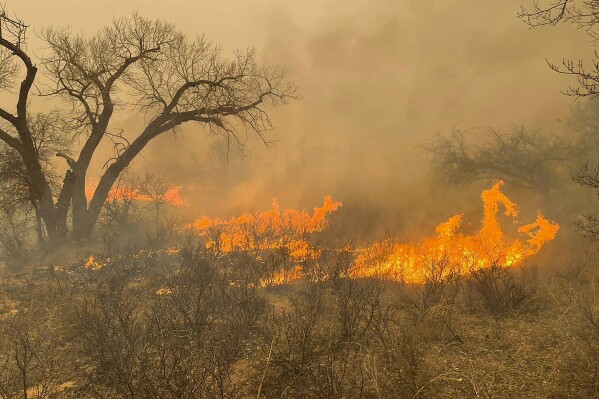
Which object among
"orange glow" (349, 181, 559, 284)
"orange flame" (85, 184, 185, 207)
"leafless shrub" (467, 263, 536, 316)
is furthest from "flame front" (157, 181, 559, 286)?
"orange flame" (85, 184, 185, 207)

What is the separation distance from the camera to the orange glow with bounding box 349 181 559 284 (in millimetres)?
9430

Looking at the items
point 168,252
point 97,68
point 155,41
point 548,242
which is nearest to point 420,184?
point 548,242

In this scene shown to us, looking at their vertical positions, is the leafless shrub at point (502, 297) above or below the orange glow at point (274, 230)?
Answer: below

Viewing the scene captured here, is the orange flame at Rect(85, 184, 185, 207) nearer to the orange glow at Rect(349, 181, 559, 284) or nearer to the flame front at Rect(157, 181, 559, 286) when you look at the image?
the flame front at Rect(157, 181, 559, 286)

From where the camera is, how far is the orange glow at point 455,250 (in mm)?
9430

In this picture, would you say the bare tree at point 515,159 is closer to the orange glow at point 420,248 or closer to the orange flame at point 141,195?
the orange glow at point 420,248

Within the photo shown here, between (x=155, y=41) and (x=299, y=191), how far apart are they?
1181 centimetres

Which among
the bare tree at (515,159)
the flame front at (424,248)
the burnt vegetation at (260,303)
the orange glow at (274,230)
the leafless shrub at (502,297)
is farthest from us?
the bare tree at (515,159)

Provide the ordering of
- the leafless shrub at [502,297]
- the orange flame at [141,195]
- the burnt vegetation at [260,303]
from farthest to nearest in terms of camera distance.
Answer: the orange flame at [141,195], the leafless shrub at [502,297], the burnt vegetation at [260,303]

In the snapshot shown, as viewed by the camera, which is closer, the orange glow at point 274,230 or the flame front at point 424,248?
the flame front at point 424,248

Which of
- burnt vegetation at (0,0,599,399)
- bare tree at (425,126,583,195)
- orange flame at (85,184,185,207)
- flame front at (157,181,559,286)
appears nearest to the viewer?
burnt vegetation at (0,0,599,399)

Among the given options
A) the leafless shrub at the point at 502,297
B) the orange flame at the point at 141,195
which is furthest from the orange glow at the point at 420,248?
the orange flame at the point at 141,195

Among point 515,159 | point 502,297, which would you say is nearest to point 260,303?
point 502,297

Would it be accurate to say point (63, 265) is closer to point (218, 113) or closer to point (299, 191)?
point (218, 113)
